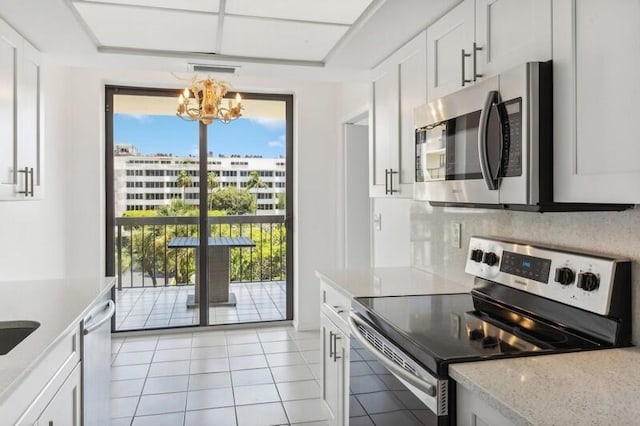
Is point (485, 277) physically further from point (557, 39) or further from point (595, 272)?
point (557, 39)

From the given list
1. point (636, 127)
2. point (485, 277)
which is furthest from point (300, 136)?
point (636, 127)

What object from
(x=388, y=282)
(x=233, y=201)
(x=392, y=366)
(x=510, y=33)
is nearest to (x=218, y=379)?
(x=388, y=282)

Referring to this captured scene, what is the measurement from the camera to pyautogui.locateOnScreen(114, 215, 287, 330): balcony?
4695mm

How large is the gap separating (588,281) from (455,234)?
103cm

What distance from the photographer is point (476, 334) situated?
156cm

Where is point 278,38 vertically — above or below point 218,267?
above

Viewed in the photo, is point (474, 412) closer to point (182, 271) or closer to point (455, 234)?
point (455, 234)

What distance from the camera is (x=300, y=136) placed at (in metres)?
4.77

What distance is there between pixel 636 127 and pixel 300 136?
382cm

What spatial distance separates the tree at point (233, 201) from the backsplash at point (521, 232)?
2305 mm

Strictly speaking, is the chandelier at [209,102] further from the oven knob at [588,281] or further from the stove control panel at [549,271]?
the oven knob at [588,281]

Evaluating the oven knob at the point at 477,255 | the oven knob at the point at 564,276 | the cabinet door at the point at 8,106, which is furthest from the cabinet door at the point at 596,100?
the cabinet door at the point at 8,106

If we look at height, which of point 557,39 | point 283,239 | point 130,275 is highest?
point 557,39

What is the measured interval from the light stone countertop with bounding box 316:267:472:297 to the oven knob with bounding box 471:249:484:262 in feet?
0.72
